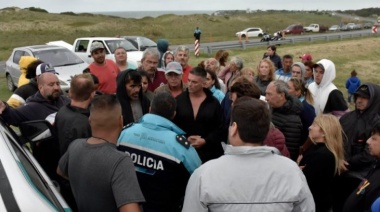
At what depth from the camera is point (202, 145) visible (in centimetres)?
434

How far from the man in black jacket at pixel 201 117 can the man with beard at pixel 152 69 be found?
61.4 inches

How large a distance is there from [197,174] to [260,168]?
0.36 meters

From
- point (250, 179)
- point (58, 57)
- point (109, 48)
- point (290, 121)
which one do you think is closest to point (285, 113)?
point (290, 121)

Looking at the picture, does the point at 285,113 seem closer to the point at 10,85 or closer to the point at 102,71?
the point at 102,71

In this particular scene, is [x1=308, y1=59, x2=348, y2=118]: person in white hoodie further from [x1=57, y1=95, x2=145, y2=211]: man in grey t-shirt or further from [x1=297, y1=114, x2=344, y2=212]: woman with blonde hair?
[x1=57, y1=95, x2=145, y2=211]: man in grey t-shirt

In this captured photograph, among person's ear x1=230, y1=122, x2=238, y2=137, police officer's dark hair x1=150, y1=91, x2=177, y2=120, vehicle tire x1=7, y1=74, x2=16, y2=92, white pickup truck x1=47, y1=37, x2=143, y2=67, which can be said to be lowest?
vehicle tire x1=7, y1=74, x2=16, y2=92

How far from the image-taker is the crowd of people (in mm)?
2254

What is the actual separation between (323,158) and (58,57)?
11.4m

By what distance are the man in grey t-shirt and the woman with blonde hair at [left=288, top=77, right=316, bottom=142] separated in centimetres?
278

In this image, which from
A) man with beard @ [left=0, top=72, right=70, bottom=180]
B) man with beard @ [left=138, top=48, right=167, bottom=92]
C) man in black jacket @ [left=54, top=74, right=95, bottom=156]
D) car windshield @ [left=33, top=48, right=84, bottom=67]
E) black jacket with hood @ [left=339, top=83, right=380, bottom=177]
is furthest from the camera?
car windshield @ [left=33, top=48, right=84, bottom=67]

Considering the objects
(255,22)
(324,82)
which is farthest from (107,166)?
(255,22)

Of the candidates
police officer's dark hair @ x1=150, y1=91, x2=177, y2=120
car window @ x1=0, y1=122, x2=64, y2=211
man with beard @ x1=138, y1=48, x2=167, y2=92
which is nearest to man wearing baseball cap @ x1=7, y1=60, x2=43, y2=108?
man with beard @ x1=138, y1=48, x2=167, y2=92

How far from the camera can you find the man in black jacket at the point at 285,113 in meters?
4.53

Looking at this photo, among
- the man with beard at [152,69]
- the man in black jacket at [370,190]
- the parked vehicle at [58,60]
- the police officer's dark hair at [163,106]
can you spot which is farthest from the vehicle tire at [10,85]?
the man in black jacket at [370,190]
